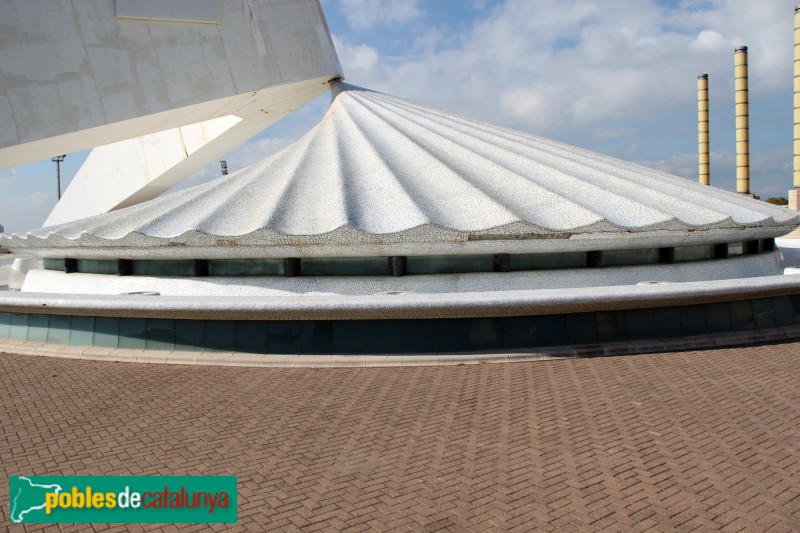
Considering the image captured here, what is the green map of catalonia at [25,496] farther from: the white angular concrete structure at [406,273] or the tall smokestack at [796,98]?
the tall smokestack at [796,98]

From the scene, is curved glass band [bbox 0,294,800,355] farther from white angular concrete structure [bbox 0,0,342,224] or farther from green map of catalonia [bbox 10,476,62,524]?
white angular concrete structure [bbox 0,0,342,224]

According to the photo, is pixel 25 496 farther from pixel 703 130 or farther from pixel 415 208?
pixel 703 130

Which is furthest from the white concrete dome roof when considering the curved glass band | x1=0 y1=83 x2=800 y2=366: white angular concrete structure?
the curved glass band

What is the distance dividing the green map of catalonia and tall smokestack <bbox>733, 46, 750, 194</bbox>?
132 feet

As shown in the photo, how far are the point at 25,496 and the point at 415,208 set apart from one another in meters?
5.91

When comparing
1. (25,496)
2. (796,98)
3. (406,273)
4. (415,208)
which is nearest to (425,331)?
(406,273)

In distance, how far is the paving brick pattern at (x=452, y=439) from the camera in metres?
3.92

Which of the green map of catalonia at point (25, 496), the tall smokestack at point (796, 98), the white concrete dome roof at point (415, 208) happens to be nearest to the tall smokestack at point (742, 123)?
the tall smokestack at point (796, 98)

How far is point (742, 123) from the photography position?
118ft

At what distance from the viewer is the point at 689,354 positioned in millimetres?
7797

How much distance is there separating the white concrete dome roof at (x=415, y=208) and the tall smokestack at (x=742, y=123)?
2797cm

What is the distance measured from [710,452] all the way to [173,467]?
4383mm

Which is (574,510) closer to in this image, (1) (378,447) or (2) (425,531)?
(2) (425,531)

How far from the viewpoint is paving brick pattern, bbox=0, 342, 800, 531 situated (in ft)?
12.9
